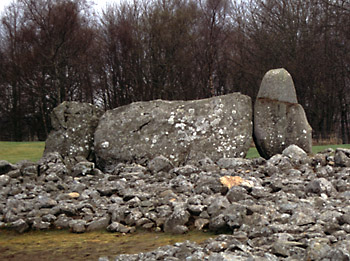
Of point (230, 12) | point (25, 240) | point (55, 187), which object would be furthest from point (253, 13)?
point (25, 240)

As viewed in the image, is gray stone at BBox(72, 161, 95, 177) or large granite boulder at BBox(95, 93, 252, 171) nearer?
gray stone at BBox(72, 161, 95, 177)

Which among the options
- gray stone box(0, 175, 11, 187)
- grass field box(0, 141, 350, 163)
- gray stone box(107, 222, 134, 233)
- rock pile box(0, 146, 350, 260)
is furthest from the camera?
grass field box(0, 141, 350, 163)

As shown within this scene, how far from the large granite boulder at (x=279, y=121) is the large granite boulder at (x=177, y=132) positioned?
39 centimetres

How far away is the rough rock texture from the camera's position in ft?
31.5

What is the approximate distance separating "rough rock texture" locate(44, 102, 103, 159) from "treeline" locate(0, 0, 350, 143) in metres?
12.9

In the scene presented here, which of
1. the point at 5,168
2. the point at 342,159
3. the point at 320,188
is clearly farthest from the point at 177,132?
the point at 320,188

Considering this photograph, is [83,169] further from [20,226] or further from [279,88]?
[279,88]

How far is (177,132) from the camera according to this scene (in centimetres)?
935

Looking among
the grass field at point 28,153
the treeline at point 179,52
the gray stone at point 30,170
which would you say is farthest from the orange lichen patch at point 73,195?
the treeline at point 179,52

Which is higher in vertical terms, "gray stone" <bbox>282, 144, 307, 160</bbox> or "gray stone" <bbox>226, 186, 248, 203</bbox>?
"gray stone" <bbox>282, 144, 307, 160</bbox>

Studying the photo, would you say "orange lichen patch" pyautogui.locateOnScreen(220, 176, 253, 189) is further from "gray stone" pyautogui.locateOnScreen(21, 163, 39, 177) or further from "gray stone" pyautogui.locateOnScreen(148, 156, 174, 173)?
"gray stone" pyautogui.locateOnScreen(21, 163, 39, 177)

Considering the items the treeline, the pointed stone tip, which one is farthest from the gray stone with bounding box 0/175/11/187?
the treeline

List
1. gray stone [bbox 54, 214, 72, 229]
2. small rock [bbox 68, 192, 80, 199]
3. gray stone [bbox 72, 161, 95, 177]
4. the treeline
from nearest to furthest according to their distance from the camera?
gray stone [bbox 54, 214, 72, 229]
small rock [bbox 68, 192, 80, 199]
gray stone [bbox 72, 161, 95, 177]
the treeline

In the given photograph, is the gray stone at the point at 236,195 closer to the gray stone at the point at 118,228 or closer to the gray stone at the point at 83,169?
the gray stone at the point at 118,228
